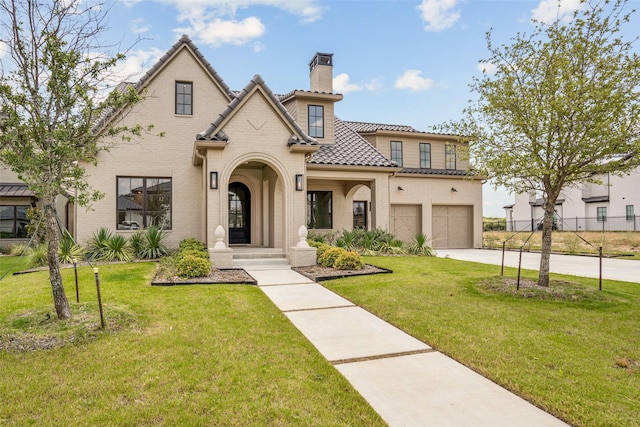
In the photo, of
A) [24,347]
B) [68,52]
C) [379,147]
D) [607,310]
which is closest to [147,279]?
[24,347]

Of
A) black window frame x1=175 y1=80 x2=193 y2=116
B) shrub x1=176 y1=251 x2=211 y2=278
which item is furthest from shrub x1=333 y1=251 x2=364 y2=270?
black window frame x1=175 y1=80 x2=193 y2=116

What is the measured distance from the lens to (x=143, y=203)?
562 inches

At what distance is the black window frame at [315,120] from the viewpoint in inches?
673

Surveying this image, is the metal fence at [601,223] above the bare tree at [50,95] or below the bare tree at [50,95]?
below

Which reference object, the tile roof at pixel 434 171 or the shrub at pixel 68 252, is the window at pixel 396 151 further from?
the shrub at pixel 68 252

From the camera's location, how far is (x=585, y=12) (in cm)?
727

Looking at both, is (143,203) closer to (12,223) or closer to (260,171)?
(260,171)

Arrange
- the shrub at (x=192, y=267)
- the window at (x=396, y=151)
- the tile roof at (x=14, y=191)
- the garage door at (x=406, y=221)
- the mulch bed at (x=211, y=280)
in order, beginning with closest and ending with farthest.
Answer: the mulch bed at (x=211, y=280)
the shrub at (x=192, y=267)
the tile roof at (x=14, y=191)
the garage door at (x=406, y=221)
the window at (x=396, y=151)

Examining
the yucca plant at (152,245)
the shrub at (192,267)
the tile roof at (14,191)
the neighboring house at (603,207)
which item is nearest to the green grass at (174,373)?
the shrub at (192,267)

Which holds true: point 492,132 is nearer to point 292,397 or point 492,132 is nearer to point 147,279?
point 292,397

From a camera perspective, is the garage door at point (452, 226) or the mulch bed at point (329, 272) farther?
the garage door at point (452, 226)

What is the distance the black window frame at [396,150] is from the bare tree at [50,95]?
16.5 m

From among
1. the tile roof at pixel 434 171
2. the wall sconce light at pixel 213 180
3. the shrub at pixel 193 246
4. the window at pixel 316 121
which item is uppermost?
the window at pixel 316 121

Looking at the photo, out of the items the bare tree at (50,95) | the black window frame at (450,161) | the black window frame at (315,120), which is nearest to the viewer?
the bare tree at (50,95)
